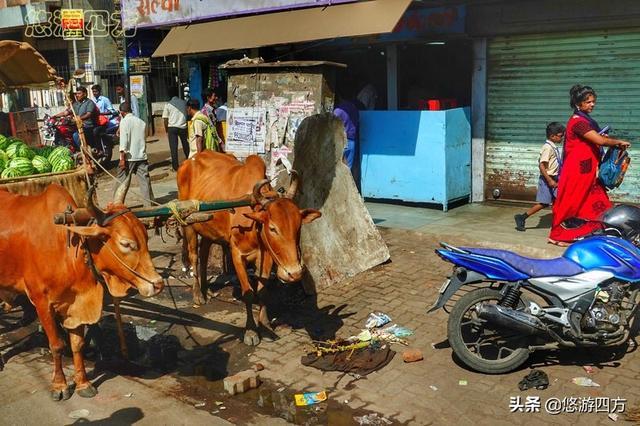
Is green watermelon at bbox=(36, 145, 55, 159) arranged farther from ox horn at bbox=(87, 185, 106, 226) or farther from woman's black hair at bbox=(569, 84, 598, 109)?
woman's black hair at bbox=(569, 84, 598, 109)

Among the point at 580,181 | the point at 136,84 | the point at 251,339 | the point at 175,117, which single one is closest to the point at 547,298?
the point at 251,339

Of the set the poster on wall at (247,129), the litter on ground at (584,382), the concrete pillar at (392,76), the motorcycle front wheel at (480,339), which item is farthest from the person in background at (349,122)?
the litter on ground at (584,382)

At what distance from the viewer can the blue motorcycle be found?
4.98 metres

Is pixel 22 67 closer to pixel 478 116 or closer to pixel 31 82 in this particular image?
pixel 31 82

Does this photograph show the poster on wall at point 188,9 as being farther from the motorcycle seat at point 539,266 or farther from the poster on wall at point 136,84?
the motorcycle seat at point 539,266

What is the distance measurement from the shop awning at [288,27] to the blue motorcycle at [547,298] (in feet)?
15.7

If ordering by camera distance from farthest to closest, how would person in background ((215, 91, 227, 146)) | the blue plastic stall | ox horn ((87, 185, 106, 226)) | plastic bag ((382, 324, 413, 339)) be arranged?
person in background ((215, 91, 227, 146))
the blue plastic stall
plastic bag ((382, 324, 413, 339))
ox horn ((87, 185, 106, 226))

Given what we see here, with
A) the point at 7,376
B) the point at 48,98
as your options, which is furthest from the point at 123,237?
the point at 48,98

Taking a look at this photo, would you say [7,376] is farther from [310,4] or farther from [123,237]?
[310,4]

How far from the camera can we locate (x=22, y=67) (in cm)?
770

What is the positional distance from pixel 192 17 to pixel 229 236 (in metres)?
7.74

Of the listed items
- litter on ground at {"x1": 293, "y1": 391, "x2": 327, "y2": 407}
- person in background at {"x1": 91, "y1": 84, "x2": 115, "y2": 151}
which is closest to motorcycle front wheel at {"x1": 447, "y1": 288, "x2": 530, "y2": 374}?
litter on ground at {"x1": 293, "y1": 391, "x2": 327, "y2": 407}

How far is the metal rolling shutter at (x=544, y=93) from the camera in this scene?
932cm

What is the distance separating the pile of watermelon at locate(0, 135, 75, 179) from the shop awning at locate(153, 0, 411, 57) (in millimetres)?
4234
